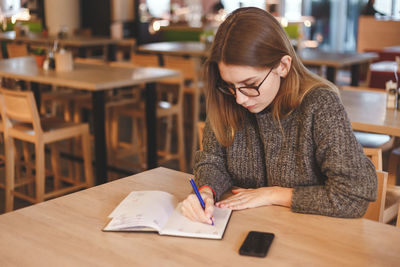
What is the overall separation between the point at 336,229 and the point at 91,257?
581 mm

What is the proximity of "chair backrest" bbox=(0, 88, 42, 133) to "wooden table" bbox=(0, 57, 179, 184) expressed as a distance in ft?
1.10

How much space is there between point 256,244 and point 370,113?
4.94ft

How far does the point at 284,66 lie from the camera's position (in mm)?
1368

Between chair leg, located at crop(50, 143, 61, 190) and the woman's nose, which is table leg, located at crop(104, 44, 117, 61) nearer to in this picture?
chair leg, located at crop(50, 143, 61, 190)

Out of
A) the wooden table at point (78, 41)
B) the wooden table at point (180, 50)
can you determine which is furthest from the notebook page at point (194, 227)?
the wooden table at point (78, 41)

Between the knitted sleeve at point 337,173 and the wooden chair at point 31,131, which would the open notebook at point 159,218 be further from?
the wooden chair at point 31,131

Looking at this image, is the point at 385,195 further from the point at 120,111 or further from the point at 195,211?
the point at 120,111

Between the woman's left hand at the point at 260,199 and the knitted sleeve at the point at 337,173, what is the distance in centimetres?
3

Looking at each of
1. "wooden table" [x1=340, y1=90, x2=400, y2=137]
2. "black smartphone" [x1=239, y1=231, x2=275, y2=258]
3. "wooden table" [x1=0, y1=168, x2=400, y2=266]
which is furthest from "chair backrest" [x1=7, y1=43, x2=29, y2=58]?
"black smartphone" [x1=239, y1=231, x2=275, y2=258]

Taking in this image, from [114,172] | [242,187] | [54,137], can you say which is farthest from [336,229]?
[114,172]

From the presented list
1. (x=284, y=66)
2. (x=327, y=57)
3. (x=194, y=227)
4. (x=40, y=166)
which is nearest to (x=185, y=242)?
(x=194, y=227)

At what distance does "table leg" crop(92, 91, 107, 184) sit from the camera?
2.94m

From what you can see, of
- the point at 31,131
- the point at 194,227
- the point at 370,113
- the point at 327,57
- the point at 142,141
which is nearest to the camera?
the point at 194,227

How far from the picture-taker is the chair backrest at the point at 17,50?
5.22m
